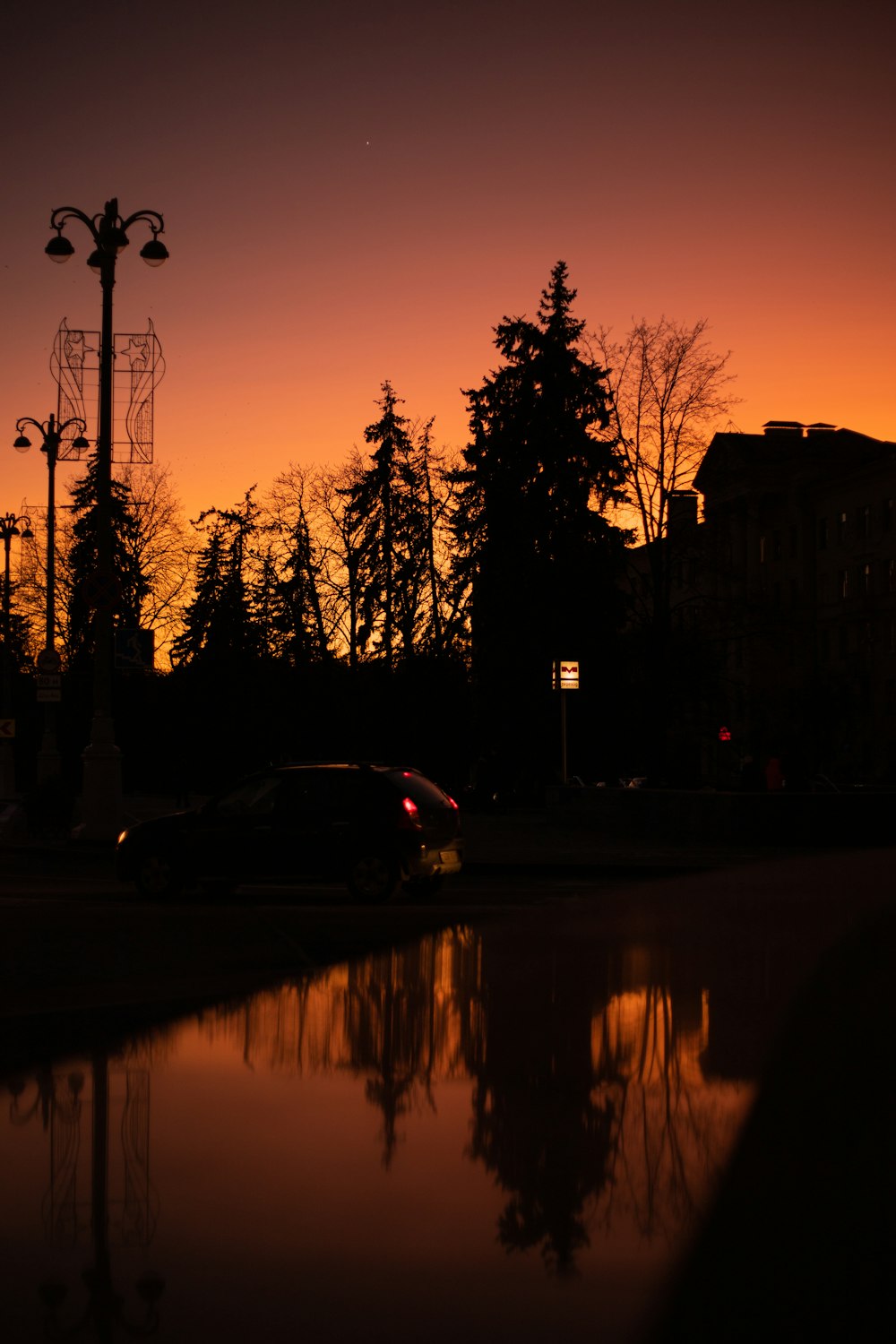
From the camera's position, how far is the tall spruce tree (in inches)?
2053

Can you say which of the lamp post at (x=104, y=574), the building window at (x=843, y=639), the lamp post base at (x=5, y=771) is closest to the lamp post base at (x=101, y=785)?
the lamp post at (x=104, y=574)

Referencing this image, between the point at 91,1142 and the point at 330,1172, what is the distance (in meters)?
1.10

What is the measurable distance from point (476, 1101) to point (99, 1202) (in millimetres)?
2222

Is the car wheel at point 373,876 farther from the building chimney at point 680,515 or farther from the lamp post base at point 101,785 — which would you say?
the building chimney at point 680,515

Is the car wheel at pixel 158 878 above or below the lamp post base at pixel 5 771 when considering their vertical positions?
below

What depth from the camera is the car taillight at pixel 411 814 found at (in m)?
19.6

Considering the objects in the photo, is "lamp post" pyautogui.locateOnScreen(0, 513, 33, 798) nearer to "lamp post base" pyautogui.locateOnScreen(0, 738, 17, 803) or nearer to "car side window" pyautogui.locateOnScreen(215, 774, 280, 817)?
"lamp post base" pyautogui.locateOnScreen(0, 738, 17, 803)

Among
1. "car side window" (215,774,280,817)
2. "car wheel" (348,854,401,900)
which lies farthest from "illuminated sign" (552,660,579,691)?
"car wheel" (348,854,401,900)

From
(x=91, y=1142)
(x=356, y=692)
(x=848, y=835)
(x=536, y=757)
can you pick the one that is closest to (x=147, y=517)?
(x=356, y=692)

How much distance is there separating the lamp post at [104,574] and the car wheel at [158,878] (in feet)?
25.3

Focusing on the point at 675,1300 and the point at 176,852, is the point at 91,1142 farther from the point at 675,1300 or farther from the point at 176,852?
the point at 176,852

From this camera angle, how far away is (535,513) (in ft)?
176

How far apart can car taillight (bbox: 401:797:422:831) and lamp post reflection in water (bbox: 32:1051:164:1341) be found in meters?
10.9

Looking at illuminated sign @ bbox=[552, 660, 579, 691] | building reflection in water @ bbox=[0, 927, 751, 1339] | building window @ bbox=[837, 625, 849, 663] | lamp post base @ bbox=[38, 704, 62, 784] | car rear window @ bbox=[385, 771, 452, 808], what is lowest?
building reflection in water @ bbox=[0, 927, 751, 1339]
